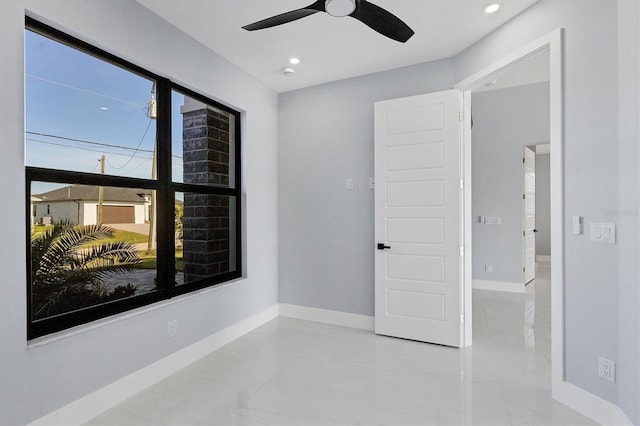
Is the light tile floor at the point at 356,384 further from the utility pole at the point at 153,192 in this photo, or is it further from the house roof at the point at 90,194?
the house roof at the point at 90,194

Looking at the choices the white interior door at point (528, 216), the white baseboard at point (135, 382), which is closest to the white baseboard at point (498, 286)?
the white interior door at point (528, 216)

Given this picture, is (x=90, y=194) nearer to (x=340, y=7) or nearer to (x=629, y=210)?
(x=340, y=7)

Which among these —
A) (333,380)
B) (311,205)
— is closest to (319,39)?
(311,205)

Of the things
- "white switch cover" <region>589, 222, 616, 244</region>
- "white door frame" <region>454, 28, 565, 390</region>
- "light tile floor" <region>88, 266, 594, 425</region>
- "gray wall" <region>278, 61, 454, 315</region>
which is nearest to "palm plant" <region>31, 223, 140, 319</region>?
"light tile floor" <region>88, 266, 594, 425</region>

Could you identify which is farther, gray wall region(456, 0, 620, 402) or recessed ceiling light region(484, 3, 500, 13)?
recessed ceiling light region(484, 3, 500, 13)

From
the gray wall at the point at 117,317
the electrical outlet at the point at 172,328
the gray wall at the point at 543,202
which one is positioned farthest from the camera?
the gray wall at the point at 543,202

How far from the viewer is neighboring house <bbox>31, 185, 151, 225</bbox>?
1.96 m

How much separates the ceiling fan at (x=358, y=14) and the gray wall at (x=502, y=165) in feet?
12.7

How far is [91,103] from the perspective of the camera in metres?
2.21

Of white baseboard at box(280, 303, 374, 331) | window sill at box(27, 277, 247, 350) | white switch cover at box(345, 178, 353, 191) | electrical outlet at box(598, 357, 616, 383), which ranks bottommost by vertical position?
white baseboard at box(280, 303, 374, 331)

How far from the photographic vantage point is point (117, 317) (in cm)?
222

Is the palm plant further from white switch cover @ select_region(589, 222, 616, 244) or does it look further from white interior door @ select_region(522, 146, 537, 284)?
white interior door @ select_region(522, 146, 537, 284)

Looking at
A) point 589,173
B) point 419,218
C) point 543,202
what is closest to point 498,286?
point 419,218

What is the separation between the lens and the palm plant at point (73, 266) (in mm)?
1953
